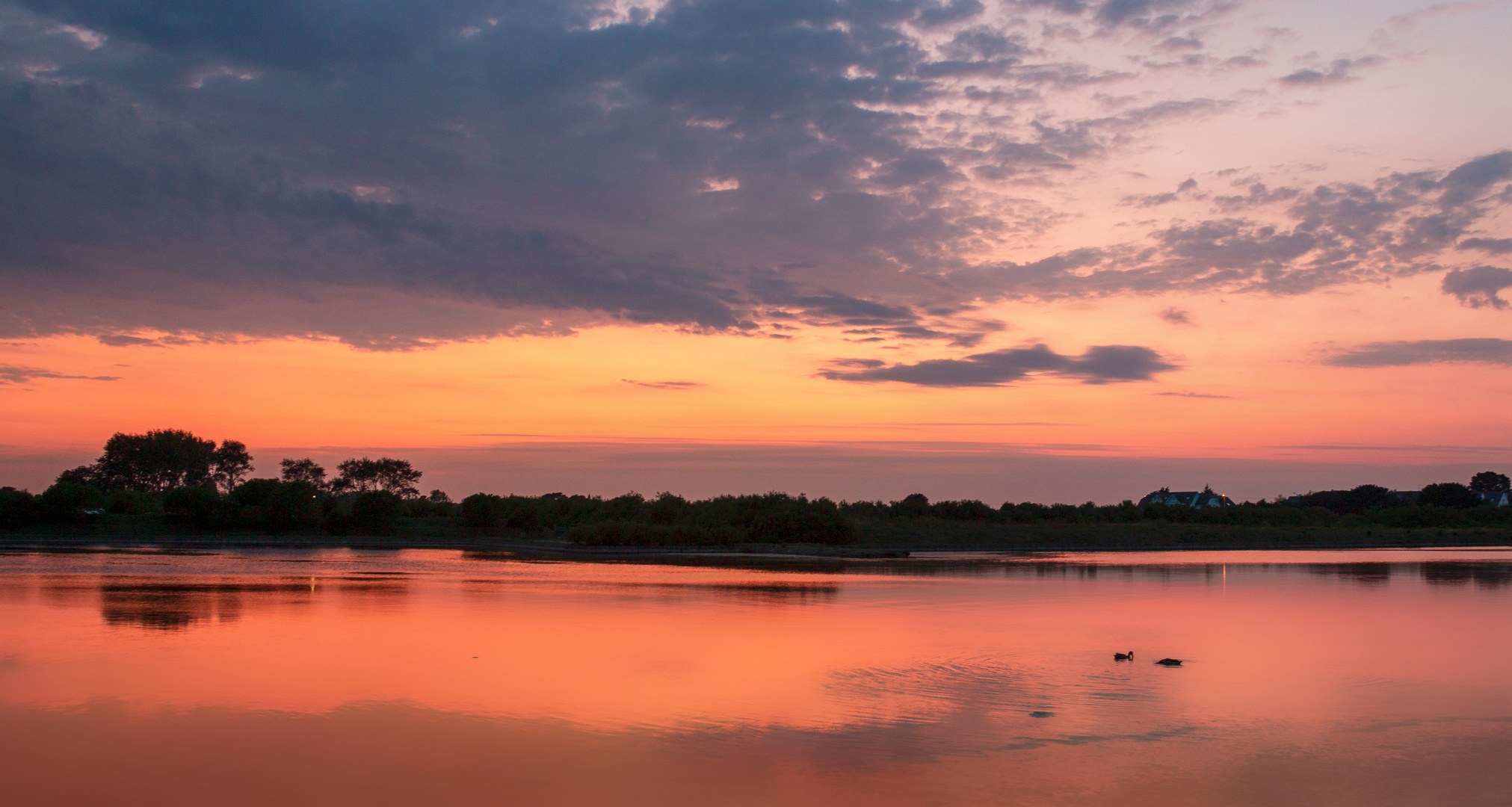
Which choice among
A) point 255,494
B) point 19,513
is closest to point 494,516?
point 255,494

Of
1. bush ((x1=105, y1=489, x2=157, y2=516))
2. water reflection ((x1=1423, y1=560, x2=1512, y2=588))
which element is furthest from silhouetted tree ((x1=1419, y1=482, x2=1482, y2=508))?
bush ((x1=105, y1=489, x2=157, y2=516))

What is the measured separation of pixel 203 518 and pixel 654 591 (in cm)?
4628

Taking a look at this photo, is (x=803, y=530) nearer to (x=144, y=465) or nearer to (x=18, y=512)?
(x=18, y=512)

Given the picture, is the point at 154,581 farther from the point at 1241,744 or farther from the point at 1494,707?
the point at 1494,707

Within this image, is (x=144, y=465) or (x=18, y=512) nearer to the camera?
(x=18, y=512)

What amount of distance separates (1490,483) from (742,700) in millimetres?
128300

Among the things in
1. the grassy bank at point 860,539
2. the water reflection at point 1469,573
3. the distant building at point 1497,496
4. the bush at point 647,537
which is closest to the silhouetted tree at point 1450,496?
the distant building at point 1497,496

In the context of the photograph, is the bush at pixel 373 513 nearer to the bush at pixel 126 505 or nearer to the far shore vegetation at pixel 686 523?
the far shore vegetation at pixel 686 523

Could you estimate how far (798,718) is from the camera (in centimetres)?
1030

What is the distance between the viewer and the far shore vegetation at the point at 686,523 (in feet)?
176

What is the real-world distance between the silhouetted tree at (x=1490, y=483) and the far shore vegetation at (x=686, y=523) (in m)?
38.8

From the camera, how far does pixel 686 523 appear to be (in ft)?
185

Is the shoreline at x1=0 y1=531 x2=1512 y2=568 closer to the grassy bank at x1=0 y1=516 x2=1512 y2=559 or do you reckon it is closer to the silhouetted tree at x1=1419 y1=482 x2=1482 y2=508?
the grassy bank at x1=0 y1=516 x2=1512 y2=559

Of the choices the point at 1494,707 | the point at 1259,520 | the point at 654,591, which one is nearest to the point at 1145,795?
the point at 1494,707
